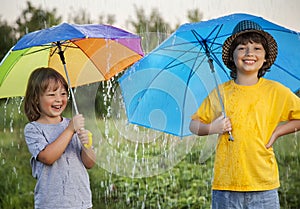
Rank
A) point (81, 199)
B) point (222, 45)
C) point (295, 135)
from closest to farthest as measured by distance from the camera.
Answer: point (81, 199)
point (222, 45)
point (295, 135)

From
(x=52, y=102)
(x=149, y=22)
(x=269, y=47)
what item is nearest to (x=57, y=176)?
(x=52, y=102)

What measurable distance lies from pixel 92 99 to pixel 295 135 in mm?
2840

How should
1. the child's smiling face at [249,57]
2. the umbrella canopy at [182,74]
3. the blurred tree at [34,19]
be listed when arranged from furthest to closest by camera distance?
1. the blurred tree at [34,19]
2. the umbrella canopy at [182,74]
3. the child's smiling face at [249,57]

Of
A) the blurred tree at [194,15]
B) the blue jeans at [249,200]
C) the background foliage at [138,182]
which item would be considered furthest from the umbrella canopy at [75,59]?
the blurred tree at [194,15]

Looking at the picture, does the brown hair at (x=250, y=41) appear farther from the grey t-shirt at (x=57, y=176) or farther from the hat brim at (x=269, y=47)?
the grey t-shirt at (x=57, y=176)

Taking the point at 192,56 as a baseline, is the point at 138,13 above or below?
above

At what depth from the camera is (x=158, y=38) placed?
2.81 meters

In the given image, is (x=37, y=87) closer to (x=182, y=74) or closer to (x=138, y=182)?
(x=182, y=74)

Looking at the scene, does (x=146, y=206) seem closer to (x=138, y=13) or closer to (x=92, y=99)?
(x=92, y=99)

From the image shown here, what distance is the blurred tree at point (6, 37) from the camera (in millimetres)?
5906

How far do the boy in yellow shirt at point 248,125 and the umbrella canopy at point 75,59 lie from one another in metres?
0.52

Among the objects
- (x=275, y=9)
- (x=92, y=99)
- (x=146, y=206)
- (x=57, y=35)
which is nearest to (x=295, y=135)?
(x=275, y=9)

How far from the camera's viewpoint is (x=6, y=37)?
238 inches

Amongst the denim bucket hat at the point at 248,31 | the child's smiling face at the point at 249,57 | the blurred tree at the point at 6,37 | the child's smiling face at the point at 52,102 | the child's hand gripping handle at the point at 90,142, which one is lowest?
the child's hand gripping handle at the point at 90,142
